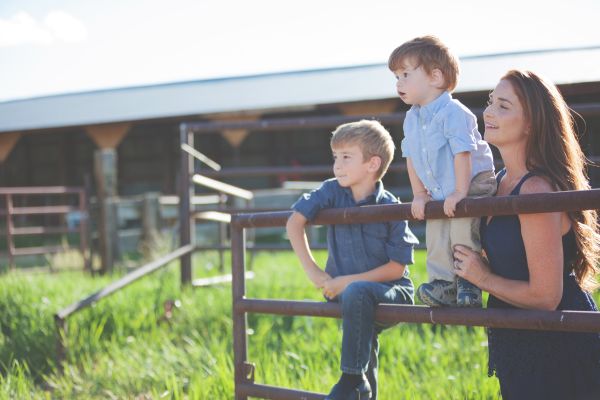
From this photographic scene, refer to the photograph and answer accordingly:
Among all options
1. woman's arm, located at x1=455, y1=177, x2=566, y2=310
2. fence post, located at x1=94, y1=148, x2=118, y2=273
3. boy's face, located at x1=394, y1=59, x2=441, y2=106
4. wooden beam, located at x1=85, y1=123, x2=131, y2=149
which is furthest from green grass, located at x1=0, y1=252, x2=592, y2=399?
wooden beam, located at x1=85, y1=123, x2=131, y2=149

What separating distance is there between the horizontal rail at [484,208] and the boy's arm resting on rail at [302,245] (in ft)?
0.16

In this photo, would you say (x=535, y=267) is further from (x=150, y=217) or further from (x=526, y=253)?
(x=150, y=217)

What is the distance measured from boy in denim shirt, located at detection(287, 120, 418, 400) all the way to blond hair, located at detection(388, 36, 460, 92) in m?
0.31

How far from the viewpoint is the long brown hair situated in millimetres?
2109

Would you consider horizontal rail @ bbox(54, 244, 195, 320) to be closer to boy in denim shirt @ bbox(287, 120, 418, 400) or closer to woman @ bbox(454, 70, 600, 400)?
boy in denim shirt @ bbox(287, 120, 418, 400)

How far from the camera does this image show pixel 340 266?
2658 mm

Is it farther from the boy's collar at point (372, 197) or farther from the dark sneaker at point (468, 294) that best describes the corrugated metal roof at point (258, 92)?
the dark sneaker at point (468, 294)

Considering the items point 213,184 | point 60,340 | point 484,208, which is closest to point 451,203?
point 484,208

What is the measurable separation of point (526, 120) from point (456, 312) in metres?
0.58

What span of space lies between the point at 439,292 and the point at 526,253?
311mm

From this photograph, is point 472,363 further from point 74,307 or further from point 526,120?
point 74,307

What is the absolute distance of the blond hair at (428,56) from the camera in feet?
7.61

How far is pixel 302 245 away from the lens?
8.48 feet

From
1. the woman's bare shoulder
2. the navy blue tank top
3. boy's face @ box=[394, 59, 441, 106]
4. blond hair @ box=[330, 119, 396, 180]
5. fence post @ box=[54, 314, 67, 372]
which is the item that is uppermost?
boy's face @ box=[394, 59, 441, 106]
